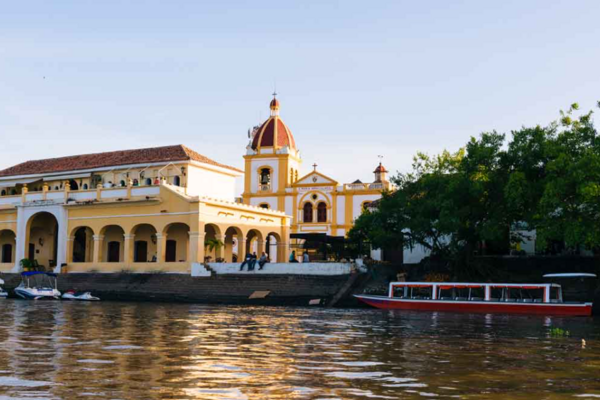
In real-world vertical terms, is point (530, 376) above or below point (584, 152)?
below

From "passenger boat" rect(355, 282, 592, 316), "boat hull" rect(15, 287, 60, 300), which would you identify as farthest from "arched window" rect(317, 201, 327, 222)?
"passenger boat" rect(355, 282, 592, 316)

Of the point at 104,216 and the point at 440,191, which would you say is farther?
the point at 104,216

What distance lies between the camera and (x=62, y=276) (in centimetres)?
4197

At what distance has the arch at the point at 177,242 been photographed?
43.4m

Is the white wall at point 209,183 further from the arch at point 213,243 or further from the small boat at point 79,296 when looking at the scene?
the small boat at point 79,296

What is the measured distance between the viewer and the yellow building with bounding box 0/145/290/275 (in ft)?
132

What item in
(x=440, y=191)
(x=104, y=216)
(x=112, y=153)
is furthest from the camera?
(x=112, y=153)

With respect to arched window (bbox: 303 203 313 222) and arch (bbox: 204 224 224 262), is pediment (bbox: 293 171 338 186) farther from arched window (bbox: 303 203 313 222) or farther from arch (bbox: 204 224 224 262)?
arch (bbox: 204 224 224 262)

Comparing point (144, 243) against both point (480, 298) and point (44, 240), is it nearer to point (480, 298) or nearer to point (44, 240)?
point (44, 240)

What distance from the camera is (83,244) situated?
1897 inches

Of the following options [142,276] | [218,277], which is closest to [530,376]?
[218,277]

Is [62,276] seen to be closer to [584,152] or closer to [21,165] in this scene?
[21,165]

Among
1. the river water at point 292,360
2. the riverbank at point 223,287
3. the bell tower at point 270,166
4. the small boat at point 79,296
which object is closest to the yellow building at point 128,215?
the riverbank at point 223,287

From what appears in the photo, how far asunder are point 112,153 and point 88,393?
42229mm
